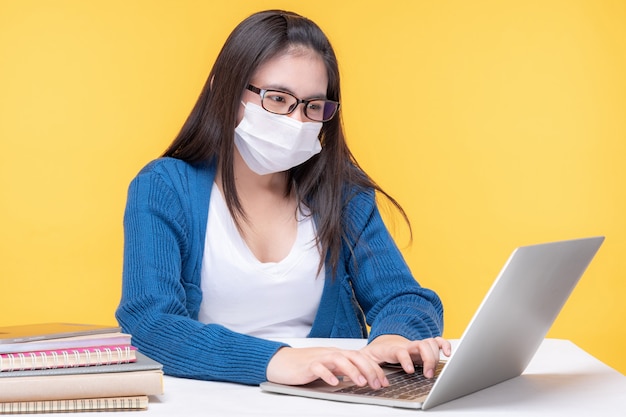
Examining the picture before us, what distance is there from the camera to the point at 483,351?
1.24m

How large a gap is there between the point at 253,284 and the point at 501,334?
0.80m

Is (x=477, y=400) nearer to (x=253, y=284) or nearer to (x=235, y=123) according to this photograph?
(x=253, y=284)

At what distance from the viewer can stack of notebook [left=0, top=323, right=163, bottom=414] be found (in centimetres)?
119

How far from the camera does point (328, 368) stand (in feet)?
4.34

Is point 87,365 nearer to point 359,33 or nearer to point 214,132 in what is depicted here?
point 214,132

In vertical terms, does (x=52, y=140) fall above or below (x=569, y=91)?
below

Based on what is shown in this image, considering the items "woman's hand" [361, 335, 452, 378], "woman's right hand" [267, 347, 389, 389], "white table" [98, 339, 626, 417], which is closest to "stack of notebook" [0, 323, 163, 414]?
"white table" [98, 339, 626, 417]

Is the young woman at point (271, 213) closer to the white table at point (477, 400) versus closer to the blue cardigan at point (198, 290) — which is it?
the blue cardigan at point (198, 290)

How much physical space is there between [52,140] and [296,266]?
5.40 ft

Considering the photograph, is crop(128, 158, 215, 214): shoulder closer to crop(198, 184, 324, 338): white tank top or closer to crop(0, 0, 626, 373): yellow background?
crop(198, 184, 324, 338): white tank top

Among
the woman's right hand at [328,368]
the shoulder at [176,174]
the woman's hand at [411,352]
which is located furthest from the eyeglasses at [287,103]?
the woman's right hand at [328,368]

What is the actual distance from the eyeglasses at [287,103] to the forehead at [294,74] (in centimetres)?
1

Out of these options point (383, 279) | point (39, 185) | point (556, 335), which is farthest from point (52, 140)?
point (556, 335)

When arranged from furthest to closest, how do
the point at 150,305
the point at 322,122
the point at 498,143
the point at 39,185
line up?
1. the point at 498,143
2. the point at 39,185
3. the point at 322,122
4. the point at 150,305
